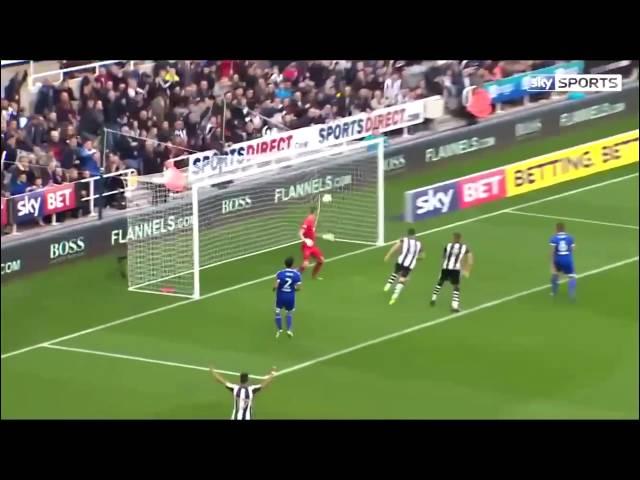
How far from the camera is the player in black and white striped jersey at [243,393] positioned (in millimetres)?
20828

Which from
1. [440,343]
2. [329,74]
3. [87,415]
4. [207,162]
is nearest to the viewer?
[87,415]

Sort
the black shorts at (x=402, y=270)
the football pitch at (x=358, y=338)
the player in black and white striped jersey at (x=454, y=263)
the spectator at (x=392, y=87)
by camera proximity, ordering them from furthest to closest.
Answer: the spectator at (x=392, y=87) → the black shorts at (x=402, y=270) → the player in black and white striped jersey at (x=454, y=263) → the football pitch at (x=358, y=338)

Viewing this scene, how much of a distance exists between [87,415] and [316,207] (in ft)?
17.9

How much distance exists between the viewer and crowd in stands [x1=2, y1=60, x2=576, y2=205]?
25.4 metres

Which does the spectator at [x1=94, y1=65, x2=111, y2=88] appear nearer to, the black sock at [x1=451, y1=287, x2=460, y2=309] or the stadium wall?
the stadium wall

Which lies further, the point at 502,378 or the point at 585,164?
the point at 585,164

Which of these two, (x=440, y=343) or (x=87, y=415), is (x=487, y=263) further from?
(x=87, y=415)

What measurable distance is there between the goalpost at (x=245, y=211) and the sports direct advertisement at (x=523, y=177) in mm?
789

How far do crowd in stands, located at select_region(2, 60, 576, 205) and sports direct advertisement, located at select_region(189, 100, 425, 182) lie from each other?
0.14 m

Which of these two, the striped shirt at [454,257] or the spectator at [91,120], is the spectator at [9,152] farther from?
the striped shirt at [454,257]

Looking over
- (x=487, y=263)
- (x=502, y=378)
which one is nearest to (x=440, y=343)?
(x=502, y=378)

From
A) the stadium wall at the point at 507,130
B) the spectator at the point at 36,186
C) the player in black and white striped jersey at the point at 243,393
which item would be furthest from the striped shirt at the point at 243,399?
the stadium wall at the point at 507,130

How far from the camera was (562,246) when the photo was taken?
24703 millimetres

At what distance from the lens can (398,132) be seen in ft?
90.6
